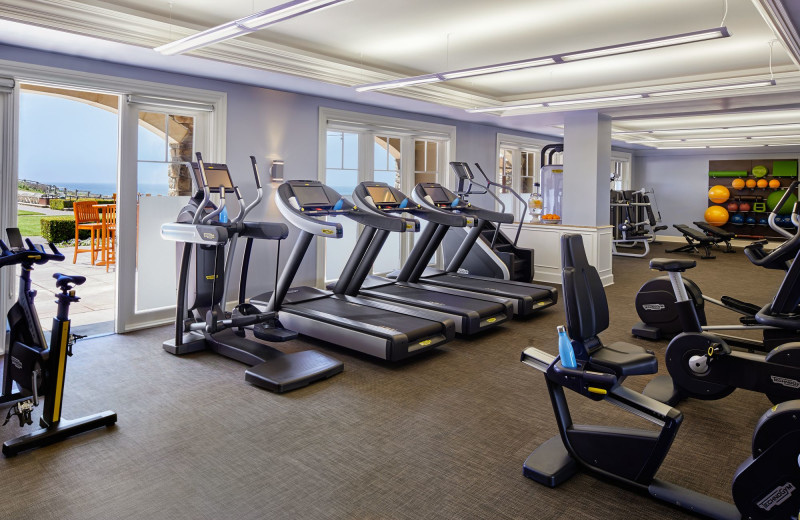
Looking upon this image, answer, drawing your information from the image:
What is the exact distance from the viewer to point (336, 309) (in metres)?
5.12

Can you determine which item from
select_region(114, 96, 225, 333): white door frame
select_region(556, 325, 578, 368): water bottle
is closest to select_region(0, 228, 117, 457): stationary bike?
select_region(114, 96, 225, 333): white door frame

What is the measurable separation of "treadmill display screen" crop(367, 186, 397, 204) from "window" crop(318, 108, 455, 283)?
1322 mm

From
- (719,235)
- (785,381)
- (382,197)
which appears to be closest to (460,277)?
(382,197)

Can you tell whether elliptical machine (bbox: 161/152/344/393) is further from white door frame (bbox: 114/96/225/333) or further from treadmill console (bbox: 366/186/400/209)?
treadmill console (bbox: 366/186/400/209)

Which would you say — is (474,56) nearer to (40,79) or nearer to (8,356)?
(40,79)

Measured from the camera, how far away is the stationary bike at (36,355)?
2.91 metres

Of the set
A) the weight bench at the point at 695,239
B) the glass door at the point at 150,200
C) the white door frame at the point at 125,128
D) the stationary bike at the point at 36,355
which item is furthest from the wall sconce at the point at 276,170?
the weight bench at the point at 695,239

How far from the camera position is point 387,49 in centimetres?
564

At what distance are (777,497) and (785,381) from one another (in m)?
0.54

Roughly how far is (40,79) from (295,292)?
2853mm

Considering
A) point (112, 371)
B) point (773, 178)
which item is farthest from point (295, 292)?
point (773, 178)

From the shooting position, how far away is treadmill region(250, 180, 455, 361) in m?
4.38

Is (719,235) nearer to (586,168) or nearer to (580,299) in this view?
(586,168)

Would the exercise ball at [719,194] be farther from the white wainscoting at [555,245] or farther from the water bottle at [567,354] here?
the water bottle at [567,354]
